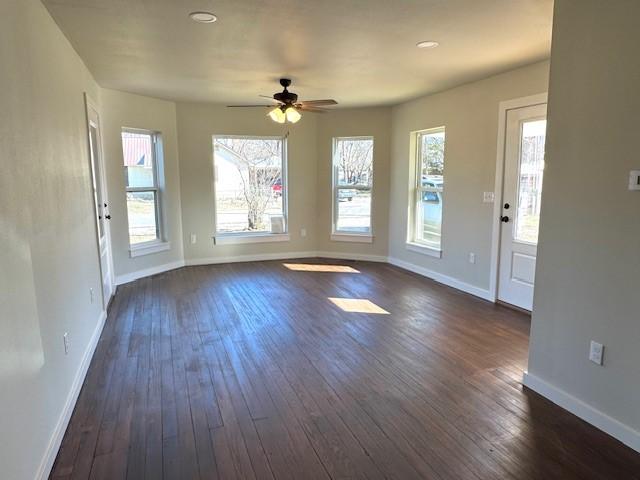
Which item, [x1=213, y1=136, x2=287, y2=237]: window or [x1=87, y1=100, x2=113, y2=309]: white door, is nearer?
[x1=87, y1=100, x2=113, y2=309]: white door

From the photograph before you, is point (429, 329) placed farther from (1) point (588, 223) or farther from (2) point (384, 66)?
(2) point (384, 66)

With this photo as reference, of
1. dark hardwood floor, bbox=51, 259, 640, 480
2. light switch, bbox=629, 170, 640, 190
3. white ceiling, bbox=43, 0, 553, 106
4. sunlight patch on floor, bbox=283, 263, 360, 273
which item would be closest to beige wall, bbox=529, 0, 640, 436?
light switch, bbox=629, 170, 640, 190

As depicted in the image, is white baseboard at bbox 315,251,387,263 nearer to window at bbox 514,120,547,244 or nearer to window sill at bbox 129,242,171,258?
window sill at bbox 129,242,171,258

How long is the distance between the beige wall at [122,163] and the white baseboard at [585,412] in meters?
4.78

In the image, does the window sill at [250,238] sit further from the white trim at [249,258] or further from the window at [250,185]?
the white trim at [249,258]

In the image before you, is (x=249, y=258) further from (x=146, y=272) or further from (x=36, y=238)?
(x=36, y=238)

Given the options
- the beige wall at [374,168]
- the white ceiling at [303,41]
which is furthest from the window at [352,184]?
the white ceiling at [303,41]

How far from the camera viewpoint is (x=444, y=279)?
5434 mm

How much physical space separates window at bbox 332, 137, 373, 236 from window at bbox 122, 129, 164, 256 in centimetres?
275

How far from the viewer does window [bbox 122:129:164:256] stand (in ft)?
18.4

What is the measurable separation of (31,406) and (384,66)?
376 cm

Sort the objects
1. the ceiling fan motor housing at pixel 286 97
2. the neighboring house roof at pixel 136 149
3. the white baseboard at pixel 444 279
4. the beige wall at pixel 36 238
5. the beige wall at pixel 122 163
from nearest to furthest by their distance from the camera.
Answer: the beige wall at pixel 36 238, the ceiling fan motor housing at pixel 286 97, the white baseboard at pixel 444 279, the beige wall at pixel 122 163, the neighboring house roof at pixel 136 149

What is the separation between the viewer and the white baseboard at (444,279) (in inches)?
189

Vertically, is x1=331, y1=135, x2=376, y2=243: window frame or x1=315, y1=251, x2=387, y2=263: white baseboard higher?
x1=331, y1=135, x2=376, y2=243: window frame
